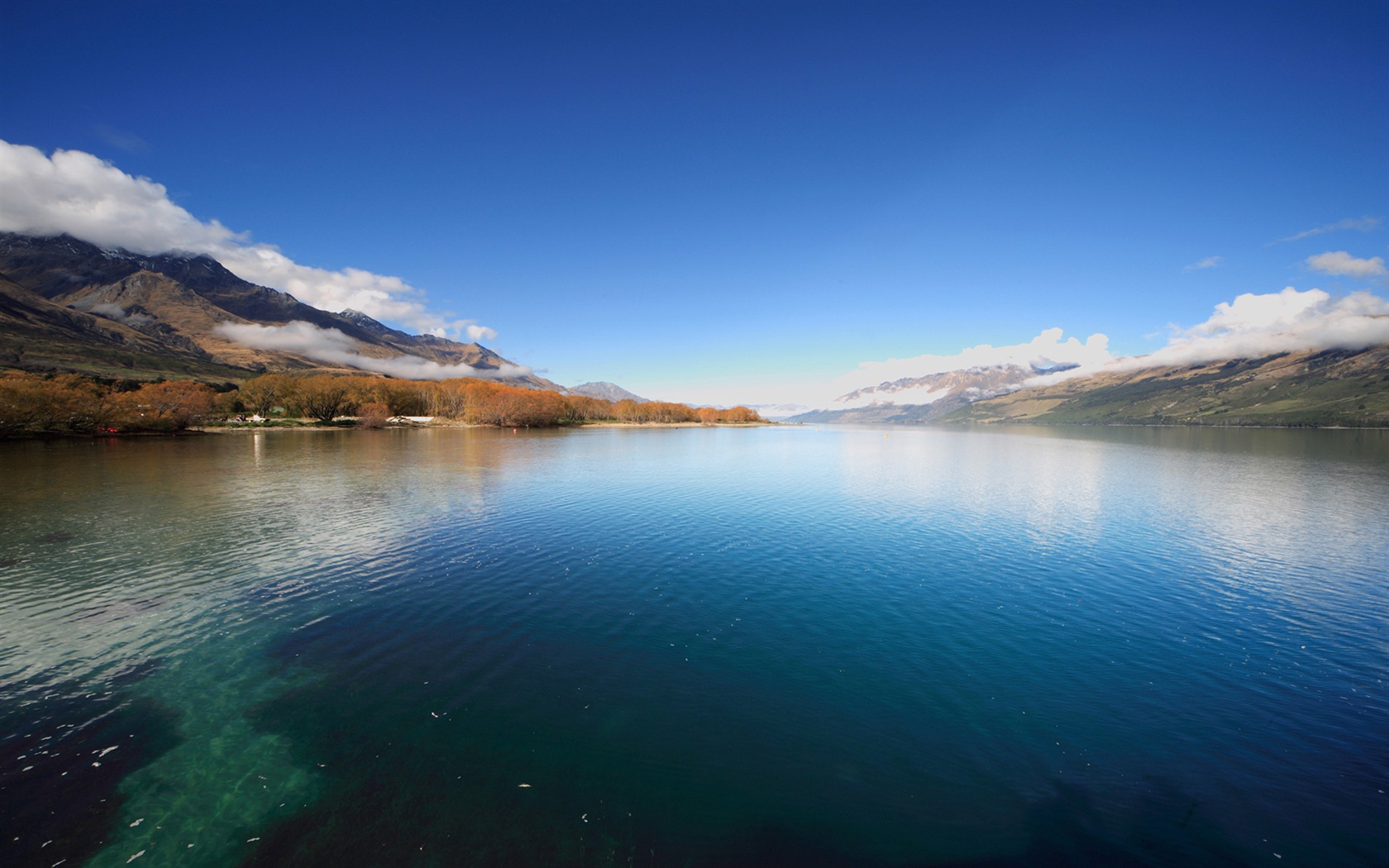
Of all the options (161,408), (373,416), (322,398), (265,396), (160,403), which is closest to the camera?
(161,408)

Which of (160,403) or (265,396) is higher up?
(265,396)

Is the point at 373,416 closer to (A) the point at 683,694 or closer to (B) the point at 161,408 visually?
(B) the point at 161,408

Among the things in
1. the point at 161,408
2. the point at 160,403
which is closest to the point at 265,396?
the point at 160,403

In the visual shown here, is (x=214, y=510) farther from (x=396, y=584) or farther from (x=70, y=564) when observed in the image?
(x=396, y=584)

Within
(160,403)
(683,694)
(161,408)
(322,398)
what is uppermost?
(322,398)

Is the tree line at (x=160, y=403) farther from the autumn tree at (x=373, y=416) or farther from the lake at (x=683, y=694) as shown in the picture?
the lake at (x=683, y=694)

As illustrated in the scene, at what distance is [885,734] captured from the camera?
12.7m

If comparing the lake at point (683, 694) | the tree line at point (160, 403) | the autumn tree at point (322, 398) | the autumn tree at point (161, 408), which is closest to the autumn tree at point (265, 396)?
the tree line at point (160, 403)

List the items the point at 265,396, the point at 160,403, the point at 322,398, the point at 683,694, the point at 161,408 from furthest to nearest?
the point at 322,398
the point at 265,396
the point at 160,403
the point at 161,408
the point at 683,694

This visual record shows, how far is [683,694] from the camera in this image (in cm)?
1415

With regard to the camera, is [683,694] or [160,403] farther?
[160,403]

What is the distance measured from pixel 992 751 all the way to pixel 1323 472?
88336 mm

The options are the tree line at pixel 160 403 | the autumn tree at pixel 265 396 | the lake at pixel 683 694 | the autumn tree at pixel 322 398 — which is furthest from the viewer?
the autumn tree at pixel 322 398

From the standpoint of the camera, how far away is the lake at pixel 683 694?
383 inches
